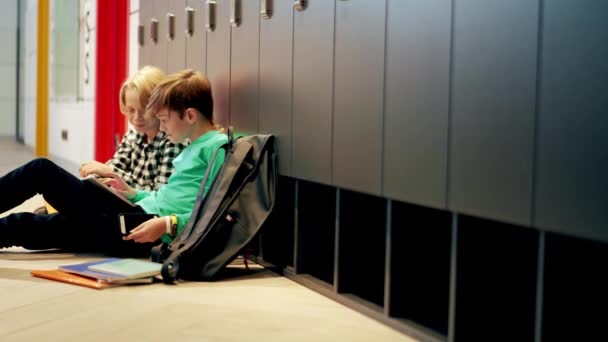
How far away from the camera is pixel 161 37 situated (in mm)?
4668

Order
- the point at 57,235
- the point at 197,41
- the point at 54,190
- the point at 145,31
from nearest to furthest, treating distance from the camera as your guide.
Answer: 1. the point at 54,190
2. the point at 57,235
3. the point at 197,41
4. the point at 145,31

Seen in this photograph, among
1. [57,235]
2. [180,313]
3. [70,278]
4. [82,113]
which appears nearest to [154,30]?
[57,235]

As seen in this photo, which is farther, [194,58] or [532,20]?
[194,58]

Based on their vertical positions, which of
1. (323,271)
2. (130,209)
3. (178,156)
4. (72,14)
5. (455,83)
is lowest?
(323,271)

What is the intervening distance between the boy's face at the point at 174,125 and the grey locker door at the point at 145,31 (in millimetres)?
1705

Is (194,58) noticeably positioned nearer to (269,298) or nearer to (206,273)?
(206,273)

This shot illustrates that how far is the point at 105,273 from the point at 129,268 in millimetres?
89

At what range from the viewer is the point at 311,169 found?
2846 mm

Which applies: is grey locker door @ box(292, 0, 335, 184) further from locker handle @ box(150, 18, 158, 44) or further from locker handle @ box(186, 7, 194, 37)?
locker handle @ box(150, 18, 158, 44)

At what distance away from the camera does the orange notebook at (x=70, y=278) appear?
2789mm

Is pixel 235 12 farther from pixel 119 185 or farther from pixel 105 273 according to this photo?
pixel 105 273

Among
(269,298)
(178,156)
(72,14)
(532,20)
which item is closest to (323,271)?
(269,298)

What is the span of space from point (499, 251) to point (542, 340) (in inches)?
17.7

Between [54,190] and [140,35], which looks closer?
[54,190]
